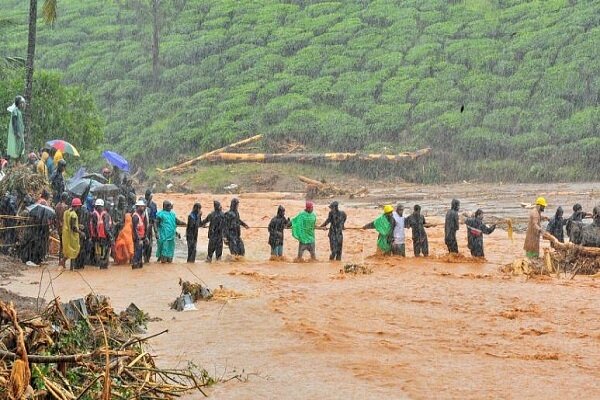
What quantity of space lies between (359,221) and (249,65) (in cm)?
2806

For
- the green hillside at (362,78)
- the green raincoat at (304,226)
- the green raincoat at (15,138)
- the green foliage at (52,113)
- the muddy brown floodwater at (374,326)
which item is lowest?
the muddy brown floodwater at (374,326)

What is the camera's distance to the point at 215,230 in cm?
1786

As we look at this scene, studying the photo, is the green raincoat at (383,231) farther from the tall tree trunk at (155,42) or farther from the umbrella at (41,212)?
the tall tree trunk at (155,42)

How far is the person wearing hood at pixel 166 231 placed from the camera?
56.8 feet

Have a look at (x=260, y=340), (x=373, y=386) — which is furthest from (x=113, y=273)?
(x=373, y=386)

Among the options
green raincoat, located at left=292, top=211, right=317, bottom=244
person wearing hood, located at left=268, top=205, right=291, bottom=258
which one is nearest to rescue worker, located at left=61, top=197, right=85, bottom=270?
person wearing hood, located at left=268, top=205, right=291, bottom=258

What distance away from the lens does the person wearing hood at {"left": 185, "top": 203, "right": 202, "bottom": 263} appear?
1750cm

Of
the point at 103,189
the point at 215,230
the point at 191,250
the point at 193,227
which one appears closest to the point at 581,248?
the point at 215,230

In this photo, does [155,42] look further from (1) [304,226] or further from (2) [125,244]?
(2) [125,244]

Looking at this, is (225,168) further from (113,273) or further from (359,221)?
(113,273)

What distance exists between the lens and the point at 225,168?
3978 cm

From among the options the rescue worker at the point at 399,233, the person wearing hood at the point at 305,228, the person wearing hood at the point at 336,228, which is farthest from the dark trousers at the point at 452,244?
the person wearing hood at the point at 305,228

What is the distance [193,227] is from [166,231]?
52cm

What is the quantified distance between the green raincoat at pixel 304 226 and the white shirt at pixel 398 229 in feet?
4.91
